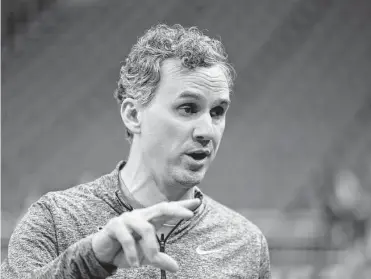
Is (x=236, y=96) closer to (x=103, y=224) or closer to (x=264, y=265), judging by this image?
(x=264, y=265)

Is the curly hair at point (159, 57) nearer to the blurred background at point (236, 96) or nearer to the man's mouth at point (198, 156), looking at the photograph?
the man's mouth at point (198, 156)

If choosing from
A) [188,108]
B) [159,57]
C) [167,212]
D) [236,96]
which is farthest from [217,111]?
[236,96]

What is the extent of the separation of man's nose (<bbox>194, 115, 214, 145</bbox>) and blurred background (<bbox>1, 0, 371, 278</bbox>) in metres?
2.69

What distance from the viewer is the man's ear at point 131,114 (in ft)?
4.12

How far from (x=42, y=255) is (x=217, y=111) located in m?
0.44

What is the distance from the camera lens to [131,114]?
1.28 metres

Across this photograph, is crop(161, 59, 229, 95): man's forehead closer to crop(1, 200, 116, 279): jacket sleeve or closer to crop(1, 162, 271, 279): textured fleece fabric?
crop(1, 162, 271, 279): textured fleece fabric

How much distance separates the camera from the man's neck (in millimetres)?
1220

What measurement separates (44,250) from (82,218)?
109 mm

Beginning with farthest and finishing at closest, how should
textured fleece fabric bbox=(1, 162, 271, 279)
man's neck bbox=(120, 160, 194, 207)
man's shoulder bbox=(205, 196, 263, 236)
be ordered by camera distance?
1. man's shoulder bbox=(205, 196, 263, 236)
2. man's neck bbox=(120, 160, 194, 207)
3. textured fleece fabric bbox=(1, 162, 271, 279)

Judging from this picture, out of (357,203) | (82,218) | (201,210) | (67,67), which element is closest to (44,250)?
(82,218)

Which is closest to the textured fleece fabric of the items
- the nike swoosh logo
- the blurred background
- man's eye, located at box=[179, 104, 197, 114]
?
the nike swoosh logo

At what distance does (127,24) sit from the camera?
4156 mm

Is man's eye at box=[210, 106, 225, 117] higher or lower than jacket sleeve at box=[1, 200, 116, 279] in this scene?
higher
